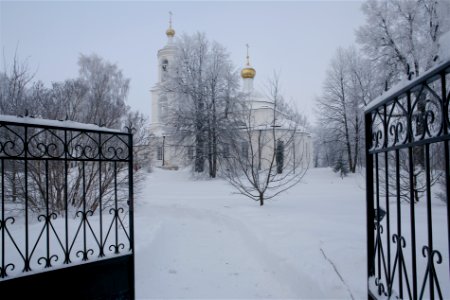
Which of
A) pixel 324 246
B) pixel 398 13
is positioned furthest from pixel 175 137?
pixel 324 246

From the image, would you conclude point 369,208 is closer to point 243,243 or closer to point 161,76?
point 243,243

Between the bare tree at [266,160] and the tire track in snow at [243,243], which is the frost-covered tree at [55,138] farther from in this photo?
the bare tree at [266,160]

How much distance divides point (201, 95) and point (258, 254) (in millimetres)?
15130

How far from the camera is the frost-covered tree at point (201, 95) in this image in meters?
17.8

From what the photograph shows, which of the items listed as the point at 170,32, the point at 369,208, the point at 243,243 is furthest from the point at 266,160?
the point at 170,32

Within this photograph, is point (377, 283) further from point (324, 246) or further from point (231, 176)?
point (231, 176)

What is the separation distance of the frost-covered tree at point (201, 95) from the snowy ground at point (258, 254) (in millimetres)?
11098

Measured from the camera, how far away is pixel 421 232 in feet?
13.2

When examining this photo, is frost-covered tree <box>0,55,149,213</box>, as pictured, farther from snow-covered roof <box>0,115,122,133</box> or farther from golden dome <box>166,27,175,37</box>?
golden dome <box>166,27,175,37</box>

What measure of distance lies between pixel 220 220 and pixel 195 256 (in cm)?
208

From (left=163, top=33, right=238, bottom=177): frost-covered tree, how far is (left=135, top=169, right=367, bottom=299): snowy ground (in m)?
11.1

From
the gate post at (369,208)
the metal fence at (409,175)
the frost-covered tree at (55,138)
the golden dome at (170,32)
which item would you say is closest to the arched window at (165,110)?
the golden dome at (170,32)

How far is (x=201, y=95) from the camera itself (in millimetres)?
18453

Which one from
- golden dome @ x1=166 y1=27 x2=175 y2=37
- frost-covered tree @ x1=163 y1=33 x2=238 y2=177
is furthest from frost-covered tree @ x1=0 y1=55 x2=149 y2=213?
golden dome @ x1=166 y1=27 x2=175 y2=37
